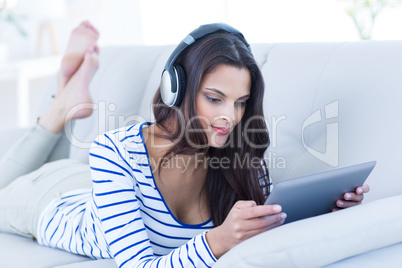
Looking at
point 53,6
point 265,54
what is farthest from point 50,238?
point 53,6

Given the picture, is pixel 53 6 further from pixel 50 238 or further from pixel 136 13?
pixel 50 238

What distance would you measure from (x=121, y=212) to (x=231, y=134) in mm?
337

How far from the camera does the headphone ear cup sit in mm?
1068

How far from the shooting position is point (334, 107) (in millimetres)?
1249

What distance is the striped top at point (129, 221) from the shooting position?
0.98 metres

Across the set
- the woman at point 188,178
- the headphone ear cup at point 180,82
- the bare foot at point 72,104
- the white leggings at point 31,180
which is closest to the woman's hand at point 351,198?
the woman at point 188,178

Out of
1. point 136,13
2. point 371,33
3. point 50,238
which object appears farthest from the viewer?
point 136,13

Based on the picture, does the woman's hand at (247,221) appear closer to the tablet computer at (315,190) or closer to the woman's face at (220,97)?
the tablet computer at (315,190)

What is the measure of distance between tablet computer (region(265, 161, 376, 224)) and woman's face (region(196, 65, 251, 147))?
243mm

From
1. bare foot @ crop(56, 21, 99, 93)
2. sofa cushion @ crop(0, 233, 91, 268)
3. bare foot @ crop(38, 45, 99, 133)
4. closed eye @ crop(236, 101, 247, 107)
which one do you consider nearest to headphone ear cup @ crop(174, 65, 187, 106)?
closed eye @ crop(236, 101, 247, 107)

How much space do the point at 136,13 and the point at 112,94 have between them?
1867 millimetres

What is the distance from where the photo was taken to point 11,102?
395 cm

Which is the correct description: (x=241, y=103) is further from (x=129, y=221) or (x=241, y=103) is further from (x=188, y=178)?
(x=129, y=221)

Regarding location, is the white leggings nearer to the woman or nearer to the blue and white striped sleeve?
the woman
